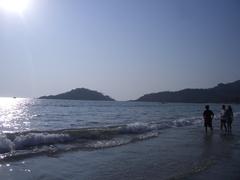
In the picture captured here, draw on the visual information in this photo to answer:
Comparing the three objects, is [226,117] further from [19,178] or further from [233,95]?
[233,95]

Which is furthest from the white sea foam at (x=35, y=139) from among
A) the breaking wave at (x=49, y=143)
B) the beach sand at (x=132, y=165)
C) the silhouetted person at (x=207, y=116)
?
the silhouetted person at (x=207, y=116)

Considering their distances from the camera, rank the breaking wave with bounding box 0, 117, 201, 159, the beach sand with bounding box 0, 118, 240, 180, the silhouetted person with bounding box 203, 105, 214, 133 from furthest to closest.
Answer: the silhouetted person with bounding box 203, 105, 214, 133, the breaking wave with bounding box 0, 117, 201, 159, the beach sand with bounding box 0, 118, 240, 180

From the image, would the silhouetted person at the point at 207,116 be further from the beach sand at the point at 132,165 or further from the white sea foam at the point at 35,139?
the white sea foam at the point at 35,139

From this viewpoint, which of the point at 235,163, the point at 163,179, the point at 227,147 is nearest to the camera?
the point at 163,179

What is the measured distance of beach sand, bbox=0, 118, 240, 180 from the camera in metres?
10.4

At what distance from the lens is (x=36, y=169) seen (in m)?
11.4

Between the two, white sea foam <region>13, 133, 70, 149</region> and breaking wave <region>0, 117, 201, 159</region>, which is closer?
breaking wave <region>0, 117, 201, 159</region>

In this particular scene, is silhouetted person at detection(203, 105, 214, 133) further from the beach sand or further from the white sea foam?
the white sea foam

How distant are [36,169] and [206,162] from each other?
606 centimetres

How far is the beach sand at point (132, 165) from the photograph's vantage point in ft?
34.3

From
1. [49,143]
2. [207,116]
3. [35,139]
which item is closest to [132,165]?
[49,143]

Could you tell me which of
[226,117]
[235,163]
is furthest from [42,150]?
[226,117]

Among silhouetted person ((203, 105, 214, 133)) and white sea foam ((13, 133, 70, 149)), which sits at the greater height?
silhouetted person ((203, 105, 214, 133))

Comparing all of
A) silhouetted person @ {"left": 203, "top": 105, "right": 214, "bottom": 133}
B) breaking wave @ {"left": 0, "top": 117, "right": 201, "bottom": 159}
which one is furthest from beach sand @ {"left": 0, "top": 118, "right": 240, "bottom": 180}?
silhouetted person @ {"left": 203, "top": 105, "right": 214, "bottom": 133}
